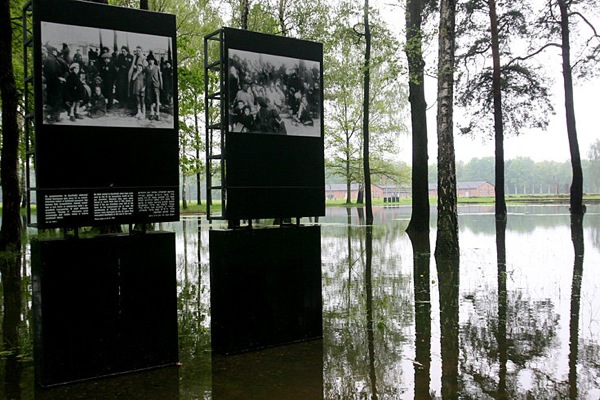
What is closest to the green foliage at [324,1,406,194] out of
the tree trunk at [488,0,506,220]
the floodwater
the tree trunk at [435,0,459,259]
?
the tree trunk at [488,0,506,220]

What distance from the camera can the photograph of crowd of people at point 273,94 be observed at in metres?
6.46

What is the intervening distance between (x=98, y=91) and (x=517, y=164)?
154 m

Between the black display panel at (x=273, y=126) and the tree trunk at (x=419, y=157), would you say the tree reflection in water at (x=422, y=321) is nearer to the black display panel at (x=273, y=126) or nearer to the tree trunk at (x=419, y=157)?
the black display panel at (x=273, y=126)

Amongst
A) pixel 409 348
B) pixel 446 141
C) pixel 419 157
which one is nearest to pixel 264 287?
pixel 409 348

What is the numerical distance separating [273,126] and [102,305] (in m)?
2.81

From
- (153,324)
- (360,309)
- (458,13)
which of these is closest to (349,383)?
(153,324)

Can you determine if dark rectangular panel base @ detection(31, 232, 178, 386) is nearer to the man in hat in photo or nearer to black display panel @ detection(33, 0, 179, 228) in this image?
black display panel @ detection(33, 0, 179, 228)

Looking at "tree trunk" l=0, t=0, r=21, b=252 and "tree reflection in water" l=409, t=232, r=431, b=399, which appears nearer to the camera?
"tree reflection in water" l=409, t=232, r=431, b=399

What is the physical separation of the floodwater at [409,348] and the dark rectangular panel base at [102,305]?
208mm

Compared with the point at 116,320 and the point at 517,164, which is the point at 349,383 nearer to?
the point at 116,320

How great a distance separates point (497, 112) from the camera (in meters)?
27.5

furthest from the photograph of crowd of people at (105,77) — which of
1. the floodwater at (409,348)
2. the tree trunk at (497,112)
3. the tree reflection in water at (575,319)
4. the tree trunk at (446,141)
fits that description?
the tree trunk at (497,112)

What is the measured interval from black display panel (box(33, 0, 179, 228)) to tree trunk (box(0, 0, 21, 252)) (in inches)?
409

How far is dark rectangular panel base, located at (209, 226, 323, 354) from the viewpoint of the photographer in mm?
6293
